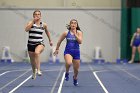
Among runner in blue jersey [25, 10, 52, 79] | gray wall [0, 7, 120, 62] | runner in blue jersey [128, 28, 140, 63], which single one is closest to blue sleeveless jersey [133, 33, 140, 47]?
runner in blue jersey [128, 28, 140, 63]

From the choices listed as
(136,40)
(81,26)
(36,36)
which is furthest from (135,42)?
(36,36)

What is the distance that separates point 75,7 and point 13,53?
4.45 metres

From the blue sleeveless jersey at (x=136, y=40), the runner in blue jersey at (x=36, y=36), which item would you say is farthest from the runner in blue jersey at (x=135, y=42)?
the runner in blue jersey at (x=36, y=36)

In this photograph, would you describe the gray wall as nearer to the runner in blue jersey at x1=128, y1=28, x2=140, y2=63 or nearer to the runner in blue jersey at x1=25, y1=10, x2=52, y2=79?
the runner in blue jersey at x1=128, y1=28, x2=140, y2=63

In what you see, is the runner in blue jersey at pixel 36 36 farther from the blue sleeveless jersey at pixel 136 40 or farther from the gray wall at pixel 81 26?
the gray wall at pixel 81 26

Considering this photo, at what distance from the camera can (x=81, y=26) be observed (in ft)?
83.2

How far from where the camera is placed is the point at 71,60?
11.3m

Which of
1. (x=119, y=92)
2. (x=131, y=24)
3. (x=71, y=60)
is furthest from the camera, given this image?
(x=131, y=24)

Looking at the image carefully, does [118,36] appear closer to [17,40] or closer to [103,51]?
[103,51]

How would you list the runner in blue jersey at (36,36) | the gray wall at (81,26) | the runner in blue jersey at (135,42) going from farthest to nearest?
the gray wall at (81,26)
the runner in blue jersey at (135,42)
the runner in blue jersey at (36,36)

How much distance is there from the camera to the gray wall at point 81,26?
25359 mm

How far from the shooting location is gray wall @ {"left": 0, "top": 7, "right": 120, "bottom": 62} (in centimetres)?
2536

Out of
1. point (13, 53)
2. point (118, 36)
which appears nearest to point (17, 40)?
point (13, 53)

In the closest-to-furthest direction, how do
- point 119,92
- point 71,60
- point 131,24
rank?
point 119,92, point 71,60, point 131,24
